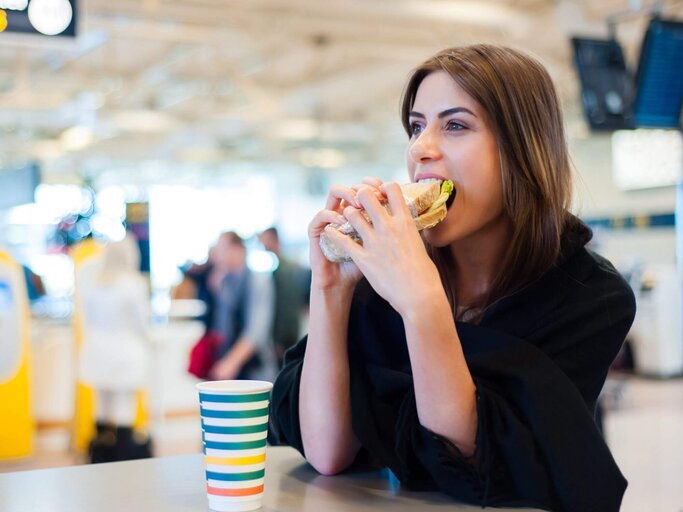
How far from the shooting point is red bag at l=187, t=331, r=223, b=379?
4.98m

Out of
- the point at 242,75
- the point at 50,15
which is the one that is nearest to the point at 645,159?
the point at 242,75

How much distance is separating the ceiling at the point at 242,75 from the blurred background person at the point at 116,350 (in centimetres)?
155

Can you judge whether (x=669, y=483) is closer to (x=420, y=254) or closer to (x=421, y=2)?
(x=420, y=254)

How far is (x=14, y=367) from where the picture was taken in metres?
6.47

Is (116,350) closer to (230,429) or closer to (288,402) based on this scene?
(288,402)

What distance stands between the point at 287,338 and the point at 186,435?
2257 mm

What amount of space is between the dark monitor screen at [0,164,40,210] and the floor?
209 centimetres

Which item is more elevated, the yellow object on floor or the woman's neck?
the woman's neck

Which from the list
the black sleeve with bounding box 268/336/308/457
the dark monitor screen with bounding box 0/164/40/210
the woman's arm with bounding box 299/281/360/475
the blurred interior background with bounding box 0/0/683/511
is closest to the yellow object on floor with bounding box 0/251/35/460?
the blurred interior background with bounding box 0/0/683/511

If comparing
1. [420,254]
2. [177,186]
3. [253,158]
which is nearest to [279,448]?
[420,254]

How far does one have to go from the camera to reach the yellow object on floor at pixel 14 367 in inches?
248

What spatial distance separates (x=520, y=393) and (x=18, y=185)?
24.0ft

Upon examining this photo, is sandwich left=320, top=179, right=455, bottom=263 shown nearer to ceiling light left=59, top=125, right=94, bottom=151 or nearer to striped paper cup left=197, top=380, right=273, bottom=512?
striped paper cup left=197, top=380, right=273, bottom=512

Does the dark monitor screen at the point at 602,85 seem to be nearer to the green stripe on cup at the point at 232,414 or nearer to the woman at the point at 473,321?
the woman at the point at 473,321
